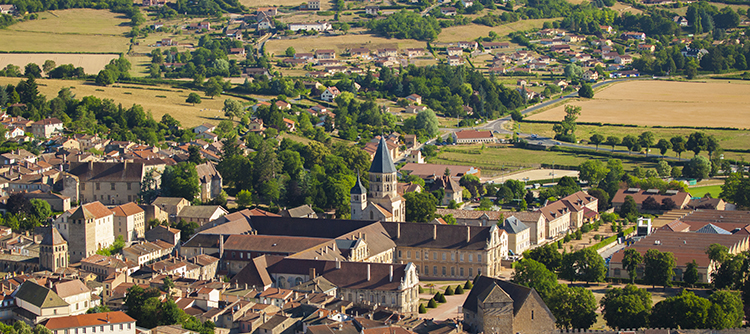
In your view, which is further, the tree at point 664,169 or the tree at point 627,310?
the tree at point 664,169

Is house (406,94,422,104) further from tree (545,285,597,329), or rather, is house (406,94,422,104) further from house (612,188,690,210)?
tree (545,285,597,329)

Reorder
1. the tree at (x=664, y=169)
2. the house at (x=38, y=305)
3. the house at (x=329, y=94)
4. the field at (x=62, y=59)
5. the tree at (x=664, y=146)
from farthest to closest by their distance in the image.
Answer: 1. the house at (x=329, y=94)
2. the field at (x=62, y=59)
3. the tree at (x=664, y=146)
4. the tree at (x=664, y=169)
5. the house at (x=38, y=305)

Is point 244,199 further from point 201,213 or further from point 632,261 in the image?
point 632,261

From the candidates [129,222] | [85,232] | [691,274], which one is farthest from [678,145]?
[85,232]

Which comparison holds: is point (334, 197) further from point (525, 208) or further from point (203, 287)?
point (203, 287)

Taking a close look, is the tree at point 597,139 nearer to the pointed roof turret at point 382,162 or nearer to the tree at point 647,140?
the tree at point 647,140

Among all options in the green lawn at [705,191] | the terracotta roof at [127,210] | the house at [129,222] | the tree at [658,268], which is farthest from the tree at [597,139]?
the terracotta roof at [127,210]

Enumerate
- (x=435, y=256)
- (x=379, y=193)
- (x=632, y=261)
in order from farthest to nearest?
1. (x=379, y=193)
2. (x=435, y=256)
3. (x=632, y=261)

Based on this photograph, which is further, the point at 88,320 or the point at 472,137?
the point at 472,137
